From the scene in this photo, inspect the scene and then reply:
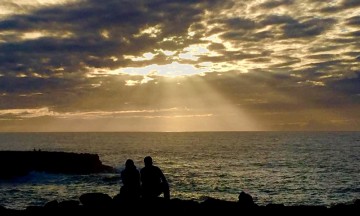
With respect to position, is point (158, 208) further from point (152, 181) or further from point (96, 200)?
point (96, 200)

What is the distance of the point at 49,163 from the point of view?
79.8 metres

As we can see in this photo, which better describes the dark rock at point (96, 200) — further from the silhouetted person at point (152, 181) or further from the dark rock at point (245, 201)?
the dark rock at point (245, 201)

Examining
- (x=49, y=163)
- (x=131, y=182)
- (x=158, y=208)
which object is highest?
(x=131, y=182)

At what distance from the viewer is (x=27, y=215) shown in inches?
802

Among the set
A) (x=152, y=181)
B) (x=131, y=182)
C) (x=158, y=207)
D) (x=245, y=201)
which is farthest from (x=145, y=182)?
(x=245, y=201)

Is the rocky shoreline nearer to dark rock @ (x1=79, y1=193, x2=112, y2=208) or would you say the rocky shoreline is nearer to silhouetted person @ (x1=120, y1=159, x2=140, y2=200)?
dark rock @ (x1=79, y1=193, x2=112, y2=208)

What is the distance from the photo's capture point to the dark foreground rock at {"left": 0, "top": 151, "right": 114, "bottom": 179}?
74275mm

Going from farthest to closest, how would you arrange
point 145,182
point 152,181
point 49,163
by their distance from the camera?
point 49,163
point 145,182
point 152,181

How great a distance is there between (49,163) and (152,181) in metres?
66.5

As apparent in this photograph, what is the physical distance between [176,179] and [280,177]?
16.9 meters

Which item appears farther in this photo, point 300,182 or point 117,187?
point 300,182

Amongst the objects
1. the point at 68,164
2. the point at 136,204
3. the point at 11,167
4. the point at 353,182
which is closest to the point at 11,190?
the point at 11,167

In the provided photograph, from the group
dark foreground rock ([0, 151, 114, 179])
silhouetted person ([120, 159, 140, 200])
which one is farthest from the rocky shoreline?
dark foreground rock ([0, 151, 114, 179])

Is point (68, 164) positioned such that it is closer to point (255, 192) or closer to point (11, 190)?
point (11, 190)
